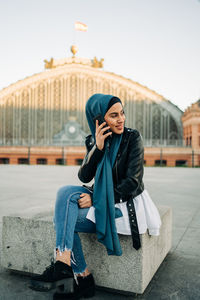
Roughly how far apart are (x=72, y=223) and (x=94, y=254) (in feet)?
1.32

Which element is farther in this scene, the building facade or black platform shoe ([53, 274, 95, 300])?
the building facade

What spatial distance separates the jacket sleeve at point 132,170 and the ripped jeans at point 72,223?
0.32 metres

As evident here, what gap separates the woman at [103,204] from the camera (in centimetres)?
215

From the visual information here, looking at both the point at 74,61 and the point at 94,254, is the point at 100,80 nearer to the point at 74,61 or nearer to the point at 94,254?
the point at 74,61

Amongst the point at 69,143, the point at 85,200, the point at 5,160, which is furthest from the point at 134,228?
the point at 5,160

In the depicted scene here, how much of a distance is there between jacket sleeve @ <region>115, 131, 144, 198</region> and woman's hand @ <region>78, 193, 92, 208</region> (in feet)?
0.74

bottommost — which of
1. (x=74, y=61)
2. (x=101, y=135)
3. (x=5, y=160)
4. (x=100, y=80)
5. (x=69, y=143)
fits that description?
(x=5, y=160)

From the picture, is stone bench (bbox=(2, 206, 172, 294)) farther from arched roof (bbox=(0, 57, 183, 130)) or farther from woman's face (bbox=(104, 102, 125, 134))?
arched roof (bbox=(0, 57, 183, 130))

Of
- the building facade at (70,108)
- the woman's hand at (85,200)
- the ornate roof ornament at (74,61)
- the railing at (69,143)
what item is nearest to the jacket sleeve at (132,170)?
the woman's hand at (85,200)

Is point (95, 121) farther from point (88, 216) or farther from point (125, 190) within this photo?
point (88, 216)

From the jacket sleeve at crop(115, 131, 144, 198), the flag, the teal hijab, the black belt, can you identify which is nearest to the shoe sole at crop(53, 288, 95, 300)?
the teal hijab

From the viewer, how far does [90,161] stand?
8.04ft

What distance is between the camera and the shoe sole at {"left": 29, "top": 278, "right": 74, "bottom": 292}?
2039 mm

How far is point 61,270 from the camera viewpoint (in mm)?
2080
